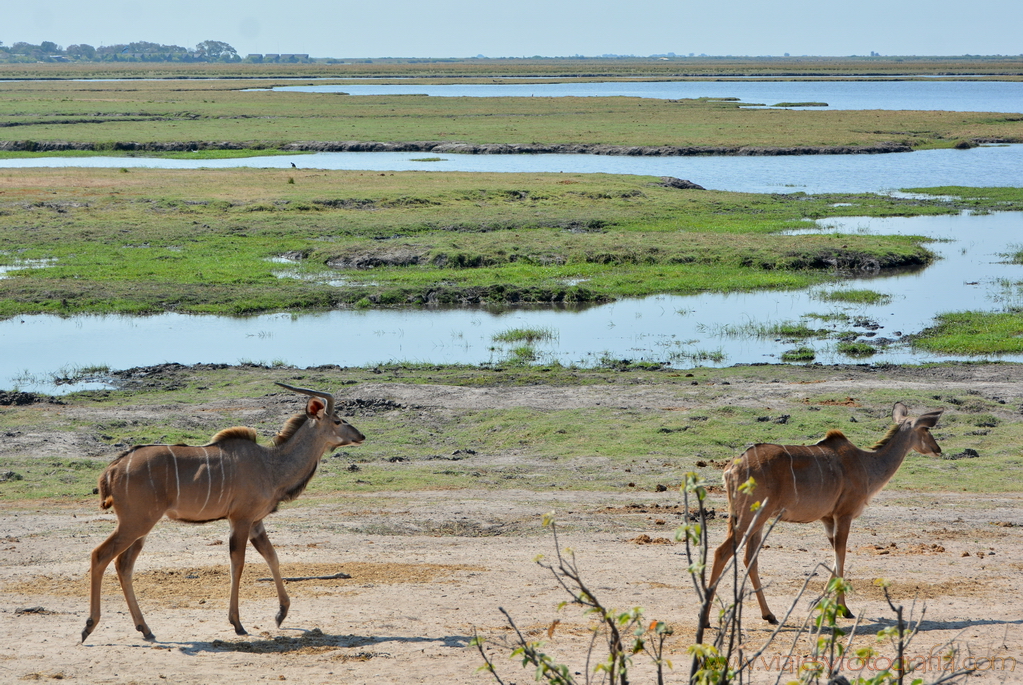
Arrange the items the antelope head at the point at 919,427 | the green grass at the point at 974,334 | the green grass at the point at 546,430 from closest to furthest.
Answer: the antelope head at the point at 919,427, the green grass at the point at 546,430, the green grass at the point at 974,334

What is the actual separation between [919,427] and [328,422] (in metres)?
5.48

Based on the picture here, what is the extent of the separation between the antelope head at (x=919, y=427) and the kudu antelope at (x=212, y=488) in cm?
536

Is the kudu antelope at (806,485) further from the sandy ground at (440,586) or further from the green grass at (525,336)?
the green grass at (525,336)

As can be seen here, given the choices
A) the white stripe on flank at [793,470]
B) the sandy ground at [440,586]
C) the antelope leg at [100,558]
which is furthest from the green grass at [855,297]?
the antelope leg at [100,558]

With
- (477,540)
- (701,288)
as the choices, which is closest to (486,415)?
(477,540)

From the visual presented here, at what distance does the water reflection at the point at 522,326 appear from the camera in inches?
907

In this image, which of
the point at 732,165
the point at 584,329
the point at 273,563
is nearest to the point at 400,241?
the point at 584,329

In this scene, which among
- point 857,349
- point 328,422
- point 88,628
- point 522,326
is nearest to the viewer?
point 88,628

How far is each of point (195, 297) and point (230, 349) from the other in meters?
4.97

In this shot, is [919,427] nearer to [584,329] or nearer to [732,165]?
[584,329]

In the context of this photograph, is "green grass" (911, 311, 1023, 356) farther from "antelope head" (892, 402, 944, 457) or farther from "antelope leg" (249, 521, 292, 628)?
"antelope leg" (249, 521, 292, 628)

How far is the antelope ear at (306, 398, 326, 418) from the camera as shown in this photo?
939 centimetres

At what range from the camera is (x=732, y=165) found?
200ft

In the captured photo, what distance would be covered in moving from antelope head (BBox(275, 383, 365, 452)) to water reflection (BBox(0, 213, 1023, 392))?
Answer: 13.0m
